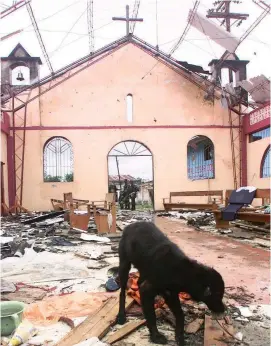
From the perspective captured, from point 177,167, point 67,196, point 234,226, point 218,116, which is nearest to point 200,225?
point 234,226

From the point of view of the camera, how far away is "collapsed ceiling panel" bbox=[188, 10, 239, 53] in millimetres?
15583

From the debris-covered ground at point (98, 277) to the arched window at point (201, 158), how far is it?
405 inches

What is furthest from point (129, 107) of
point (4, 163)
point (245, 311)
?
point (245, 311)

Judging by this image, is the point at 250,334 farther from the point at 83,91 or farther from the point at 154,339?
the point at 83,91

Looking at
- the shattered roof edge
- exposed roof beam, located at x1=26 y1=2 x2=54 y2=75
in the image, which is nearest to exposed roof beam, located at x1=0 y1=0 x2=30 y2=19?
exposed roof beam, located at x1=26 y1=2 x2=54 y2=75

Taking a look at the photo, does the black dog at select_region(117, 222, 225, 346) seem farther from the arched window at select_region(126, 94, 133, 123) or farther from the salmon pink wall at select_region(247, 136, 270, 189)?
the arched window at select_region(126, 94, 133, 123)

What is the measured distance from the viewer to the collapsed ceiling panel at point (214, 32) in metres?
15.6

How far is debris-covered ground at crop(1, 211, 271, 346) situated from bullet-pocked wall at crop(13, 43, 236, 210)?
28.3ft

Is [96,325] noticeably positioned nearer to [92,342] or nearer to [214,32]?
[92,342]

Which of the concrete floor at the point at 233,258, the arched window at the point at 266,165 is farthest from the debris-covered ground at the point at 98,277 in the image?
the arched window at the point at 266,165

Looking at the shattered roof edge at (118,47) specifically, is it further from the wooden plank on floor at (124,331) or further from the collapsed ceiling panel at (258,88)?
the wooden plank on floor at (124,331)

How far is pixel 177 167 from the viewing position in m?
18.5

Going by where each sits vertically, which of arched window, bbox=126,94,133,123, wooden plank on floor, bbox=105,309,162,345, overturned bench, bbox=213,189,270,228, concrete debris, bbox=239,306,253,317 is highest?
arched window, bbox=126,94,133,123

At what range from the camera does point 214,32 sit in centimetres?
1611
